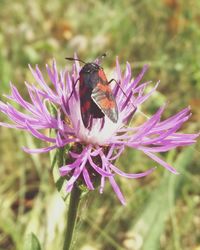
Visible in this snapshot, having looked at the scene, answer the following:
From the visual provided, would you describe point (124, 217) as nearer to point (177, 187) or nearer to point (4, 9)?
point (177, 187)

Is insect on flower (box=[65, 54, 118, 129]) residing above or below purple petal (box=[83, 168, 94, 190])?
above

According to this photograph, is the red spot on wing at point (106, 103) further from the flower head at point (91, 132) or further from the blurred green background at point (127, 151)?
the blurred green background at point (127, 151)

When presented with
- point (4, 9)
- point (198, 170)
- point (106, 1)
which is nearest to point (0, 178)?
A: point (198, 170)

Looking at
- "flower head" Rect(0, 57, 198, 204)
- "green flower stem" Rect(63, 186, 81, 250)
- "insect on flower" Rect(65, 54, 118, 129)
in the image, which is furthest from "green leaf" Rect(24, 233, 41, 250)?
"insect on flower" Rect(65, 54, 118, 129)

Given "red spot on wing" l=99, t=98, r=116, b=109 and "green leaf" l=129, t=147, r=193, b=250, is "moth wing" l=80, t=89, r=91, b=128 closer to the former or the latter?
"red spot on wing" l=99, t=98, r=116, b=109

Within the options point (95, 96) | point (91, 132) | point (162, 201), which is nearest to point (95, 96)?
point (95, 96)

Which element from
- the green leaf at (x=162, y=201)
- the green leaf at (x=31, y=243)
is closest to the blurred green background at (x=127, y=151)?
the green leaf at (x=162, y=201)

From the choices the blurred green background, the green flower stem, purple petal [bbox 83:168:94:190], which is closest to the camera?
purple petal [bbox 83:168:94:190]
